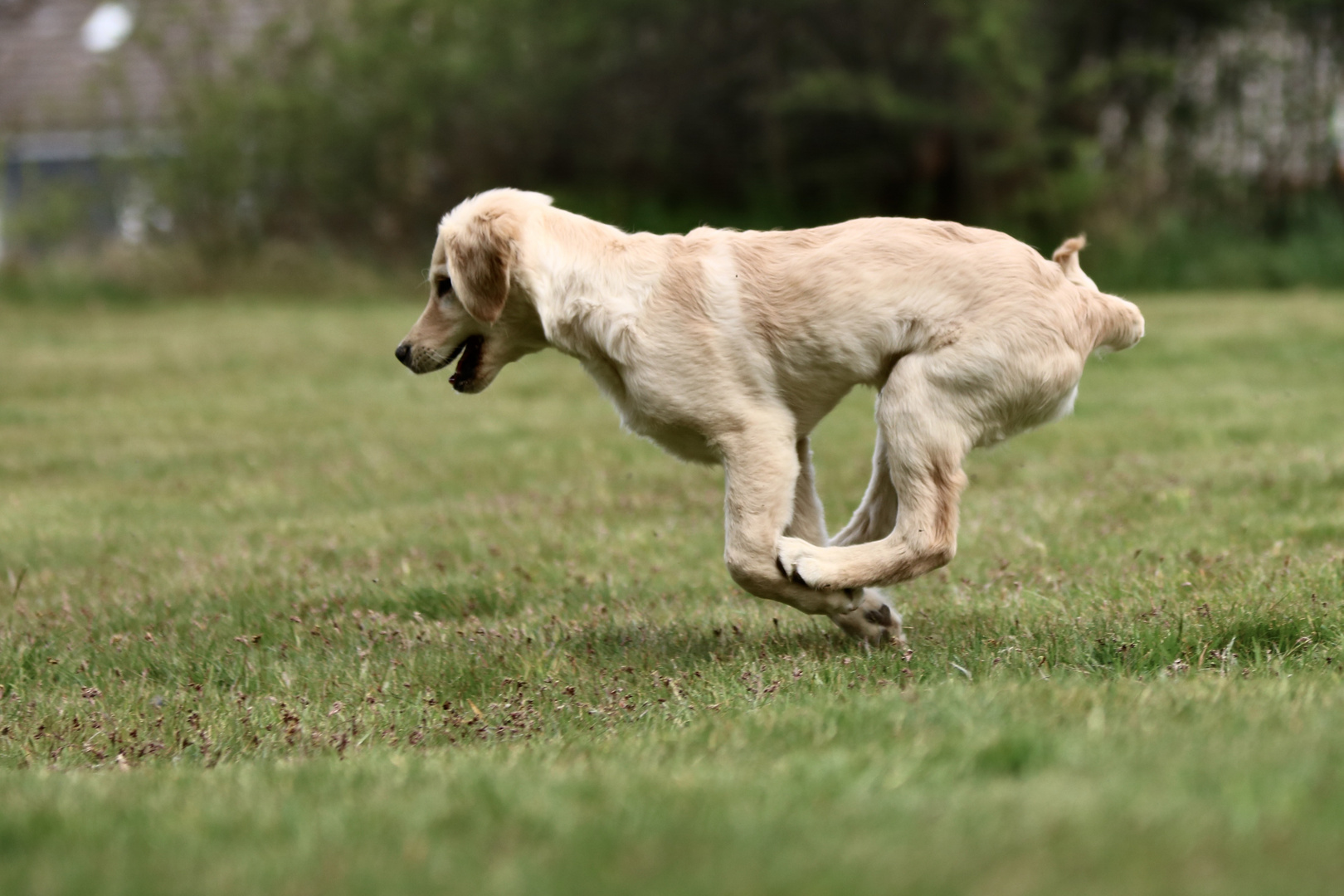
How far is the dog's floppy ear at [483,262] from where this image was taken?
4.45 meters

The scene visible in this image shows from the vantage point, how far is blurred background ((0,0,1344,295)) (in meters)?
18.1

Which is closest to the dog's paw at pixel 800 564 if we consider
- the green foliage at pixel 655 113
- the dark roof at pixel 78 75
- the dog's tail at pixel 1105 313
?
the dog's tail at pixel 1105 313

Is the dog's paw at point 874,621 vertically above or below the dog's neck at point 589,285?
below

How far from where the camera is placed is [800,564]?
4.23 meters

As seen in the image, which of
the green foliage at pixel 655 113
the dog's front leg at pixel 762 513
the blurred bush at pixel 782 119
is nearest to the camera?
the dog's front leg at pixel 762 513

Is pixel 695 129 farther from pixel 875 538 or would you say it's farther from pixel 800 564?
pixel 800 564

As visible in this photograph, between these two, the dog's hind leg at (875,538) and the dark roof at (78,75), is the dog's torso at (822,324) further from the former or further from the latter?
the dark roof at (78,75)

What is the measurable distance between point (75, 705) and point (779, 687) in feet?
6.77

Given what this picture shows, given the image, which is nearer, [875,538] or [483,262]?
[483,262]

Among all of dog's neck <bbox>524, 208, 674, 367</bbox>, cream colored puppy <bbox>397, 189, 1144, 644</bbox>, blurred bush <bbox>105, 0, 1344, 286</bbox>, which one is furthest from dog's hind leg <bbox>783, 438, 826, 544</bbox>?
blurred bush <bbox>105, 0, 1344, 286</bbox>

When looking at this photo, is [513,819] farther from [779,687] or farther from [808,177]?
[808,177]

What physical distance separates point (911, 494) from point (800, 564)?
14.8 inches

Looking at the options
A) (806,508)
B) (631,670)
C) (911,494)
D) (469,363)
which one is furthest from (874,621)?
(469,363)

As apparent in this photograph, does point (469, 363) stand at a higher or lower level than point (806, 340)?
lower
